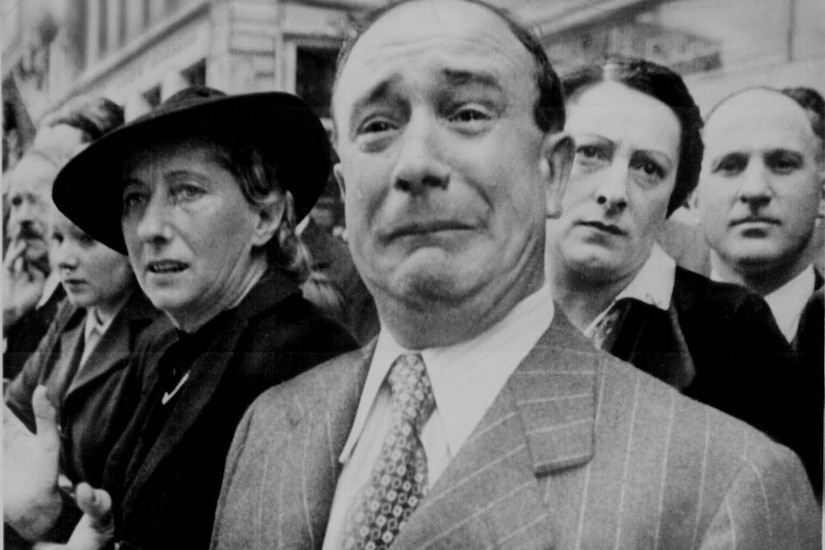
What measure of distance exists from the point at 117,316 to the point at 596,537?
4.07ft

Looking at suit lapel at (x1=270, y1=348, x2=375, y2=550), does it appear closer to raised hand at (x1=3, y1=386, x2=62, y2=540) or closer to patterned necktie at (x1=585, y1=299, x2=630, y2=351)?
patterned necktie at (x1=585, y1=299, x2=630, y2=351)

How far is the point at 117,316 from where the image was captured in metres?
2.37

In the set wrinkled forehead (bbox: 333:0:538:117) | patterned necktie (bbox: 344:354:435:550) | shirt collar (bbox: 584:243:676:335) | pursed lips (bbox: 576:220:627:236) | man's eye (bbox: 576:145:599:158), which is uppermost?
wrinkled forehead (bbox: 333:0:538:117)

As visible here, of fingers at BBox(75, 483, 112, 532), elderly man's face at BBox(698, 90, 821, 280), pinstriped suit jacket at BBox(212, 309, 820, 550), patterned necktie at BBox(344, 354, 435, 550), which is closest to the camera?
pinstriped suit jacket at BBox(212, 309, 820, 550)

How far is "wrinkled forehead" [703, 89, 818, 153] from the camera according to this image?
7.09 feet

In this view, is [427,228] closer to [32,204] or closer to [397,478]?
[397,478]

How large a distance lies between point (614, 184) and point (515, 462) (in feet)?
2.14

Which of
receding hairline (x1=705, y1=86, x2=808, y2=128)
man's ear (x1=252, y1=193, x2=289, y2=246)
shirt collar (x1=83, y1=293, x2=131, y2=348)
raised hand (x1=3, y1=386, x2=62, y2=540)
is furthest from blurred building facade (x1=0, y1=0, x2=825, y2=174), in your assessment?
raised hand (x1=3, y1=386, x2=62, y2=540)

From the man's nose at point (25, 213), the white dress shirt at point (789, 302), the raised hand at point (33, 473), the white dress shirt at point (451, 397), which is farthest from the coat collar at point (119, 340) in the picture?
the white dress shirt at point (789, 302)

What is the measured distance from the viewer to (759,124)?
2.17m

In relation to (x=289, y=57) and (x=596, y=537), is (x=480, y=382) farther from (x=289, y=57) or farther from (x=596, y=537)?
(x=289, y=57)

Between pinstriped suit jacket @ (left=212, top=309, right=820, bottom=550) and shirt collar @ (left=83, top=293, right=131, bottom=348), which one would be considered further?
shirt collar @ (left=83, top=293, right=131, bottom=348)

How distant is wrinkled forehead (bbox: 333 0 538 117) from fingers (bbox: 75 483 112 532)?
1.07 m

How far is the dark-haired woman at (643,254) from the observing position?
6.95 ft
